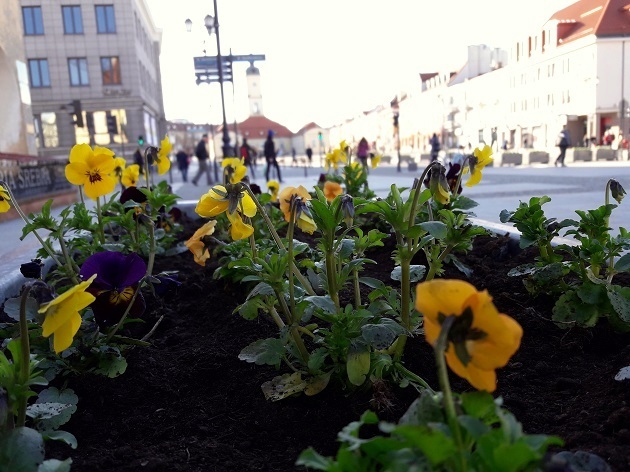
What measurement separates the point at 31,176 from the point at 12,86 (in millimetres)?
3721

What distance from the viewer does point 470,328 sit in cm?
84

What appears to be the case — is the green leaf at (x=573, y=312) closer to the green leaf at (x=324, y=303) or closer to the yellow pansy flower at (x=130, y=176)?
the green leaf at (x=324, y=303)

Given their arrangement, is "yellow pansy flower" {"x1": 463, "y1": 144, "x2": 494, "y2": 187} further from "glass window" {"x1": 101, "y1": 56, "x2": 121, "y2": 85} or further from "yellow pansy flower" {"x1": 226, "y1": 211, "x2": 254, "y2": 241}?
"glass window" {"x1": 101, "y1": 56, "x2": 121, "y2": 85}

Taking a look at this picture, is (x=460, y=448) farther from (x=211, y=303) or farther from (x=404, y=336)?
(x=211, y=303)

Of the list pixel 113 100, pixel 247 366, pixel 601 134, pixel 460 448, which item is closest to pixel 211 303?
pixel 247 366

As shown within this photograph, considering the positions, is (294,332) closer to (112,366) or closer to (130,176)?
(112,366)

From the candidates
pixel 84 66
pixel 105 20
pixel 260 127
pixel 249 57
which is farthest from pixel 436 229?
pixel 260 127

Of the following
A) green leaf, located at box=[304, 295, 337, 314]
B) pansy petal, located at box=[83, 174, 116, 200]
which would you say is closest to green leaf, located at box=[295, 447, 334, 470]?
green leaf, located at box=[304, 295, 337, 314]

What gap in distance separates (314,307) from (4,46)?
12.0 metres

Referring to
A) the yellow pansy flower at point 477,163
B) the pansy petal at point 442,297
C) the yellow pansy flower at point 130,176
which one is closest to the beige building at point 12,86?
the yellow pansy flower at point 130,176

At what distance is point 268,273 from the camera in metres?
1.53

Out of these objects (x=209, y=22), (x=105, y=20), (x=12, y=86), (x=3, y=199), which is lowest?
(x=3, y=199)

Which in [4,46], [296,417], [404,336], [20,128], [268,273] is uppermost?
[4,46]

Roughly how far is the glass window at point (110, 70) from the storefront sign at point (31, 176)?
2763cm
